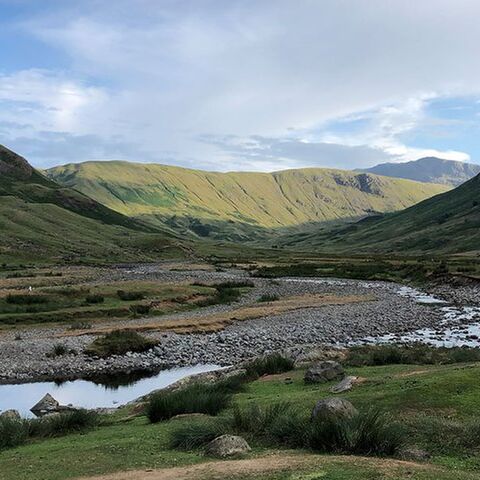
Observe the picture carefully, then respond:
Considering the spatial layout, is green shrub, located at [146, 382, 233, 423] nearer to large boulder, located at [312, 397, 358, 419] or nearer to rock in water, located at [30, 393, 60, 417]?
large boulder, located at [312, 397, 358, 419]

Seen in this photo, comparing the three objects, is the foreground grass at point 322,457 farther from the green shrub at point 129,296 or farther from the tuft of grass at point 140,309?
the green shrub at point 129,296

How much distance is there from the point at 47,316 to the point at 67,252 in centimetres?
11341

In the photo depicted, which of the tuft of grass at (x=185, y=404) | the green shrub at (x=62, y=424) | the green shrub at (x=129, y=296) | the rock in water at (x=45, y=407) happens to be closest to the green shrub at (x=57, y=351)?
the rock in water at (x=45, y=407)

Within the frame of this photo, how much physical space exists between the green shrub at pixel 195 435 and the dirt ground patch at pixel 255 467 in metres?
2.05

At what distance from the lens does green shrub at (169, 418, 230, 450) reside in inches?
573

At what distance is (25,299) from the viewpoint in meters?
59.1

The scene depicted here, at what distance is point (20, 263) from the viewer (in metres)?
126

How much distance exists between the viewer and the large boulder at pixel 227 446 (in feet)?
43.6

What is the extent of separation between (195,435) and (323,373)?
412 inches

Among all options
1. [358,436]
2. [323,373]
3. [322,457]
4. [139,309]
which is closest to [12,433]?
[322,457]

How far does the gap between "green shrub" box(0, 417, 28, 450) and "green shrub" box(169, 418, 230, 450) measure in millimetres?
5595

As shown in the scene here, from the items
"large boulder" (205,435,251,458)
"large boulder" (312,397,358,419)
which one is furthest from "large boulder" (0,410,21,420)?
"large boulder" (312,397,358,419)

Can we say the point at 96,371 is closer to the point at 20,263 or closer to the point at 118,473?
the point at 118,473

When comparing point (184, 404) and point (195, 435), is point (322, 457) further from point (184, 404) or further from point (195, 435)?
point (184, 404)
